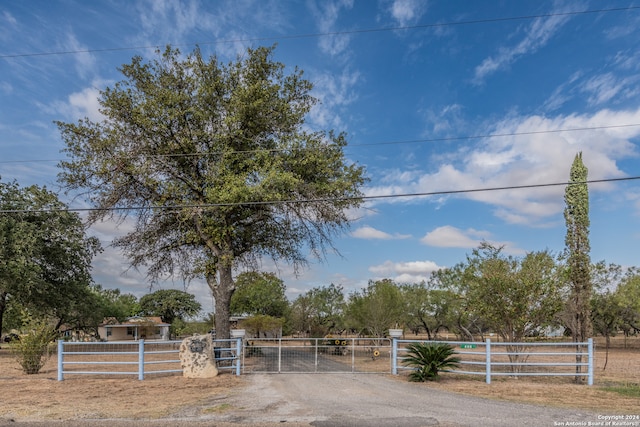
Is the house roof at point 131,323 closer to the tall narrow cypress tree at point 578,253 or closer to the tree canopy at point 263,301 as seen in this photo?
the tree canopy at point 263,301

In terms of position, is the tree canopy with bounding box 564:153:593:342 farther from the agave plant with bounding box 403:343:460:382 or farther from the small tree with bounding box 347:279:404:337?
the small tree with bounding box 347:279:404:337

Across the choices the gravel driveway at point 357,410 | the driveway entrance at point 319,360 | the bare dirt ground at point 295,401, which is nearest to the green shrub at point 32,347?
the bare dirt ground at point 295,401

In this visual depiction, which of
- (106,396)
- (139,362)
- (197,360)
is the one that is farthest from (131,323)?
(106,396)

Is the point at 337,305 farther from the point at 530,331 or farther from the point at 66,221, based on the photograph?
the point at 530,331

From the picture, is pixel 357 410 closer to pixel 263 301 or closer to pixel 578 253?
pixel 578 253

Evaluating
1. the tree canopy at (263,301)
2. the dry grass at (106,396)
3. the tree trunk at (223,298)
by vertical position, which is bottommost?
the tree canopy at (263,301)

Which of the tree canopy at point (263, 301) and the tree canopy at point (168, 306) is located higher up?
the tree canopy at point (263, 301)

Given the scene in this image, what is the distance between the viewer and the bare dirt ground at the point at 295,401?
8086 millimetres

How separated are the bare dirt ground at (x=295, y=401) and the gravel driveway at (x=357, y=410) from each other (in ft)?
0.06

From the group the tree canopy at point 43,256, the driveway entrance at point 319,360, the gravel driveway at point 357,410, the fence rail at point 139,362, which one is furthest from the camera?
the tree canopy at point 43,256

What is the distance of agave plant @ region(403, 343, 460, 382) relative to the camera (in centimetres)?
1293

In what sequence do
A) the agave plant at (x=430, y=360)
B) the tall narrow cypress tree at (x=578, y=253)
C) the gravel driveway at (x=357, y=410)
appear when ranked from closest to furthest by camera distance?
the gravel driveway at (x=357, y=410), the agave plant at (x=430, y=360), the tall narrow cypress tree at (x=578, y=253)

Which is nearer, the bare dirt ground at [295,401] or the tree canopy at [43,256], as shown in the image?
the bare dirt ground at [295,401]

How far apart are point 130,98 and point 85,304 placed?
19.0 m
